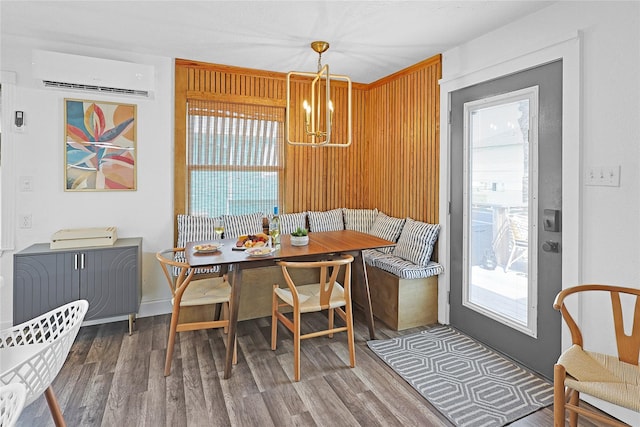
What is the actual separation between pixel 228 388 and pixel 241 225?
179cm

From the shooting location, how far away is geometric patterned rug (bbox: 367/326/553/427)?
7.03ft

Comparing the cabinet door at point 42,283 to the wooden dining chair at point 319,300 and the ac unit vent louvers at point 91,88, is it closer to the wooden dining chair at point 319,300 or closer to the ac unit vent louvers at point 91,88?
the ac unit vent louvers at point 91,88

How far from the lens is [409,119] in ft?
12.7

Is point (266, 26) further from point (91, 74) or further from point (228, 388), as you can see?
point (228, 388)

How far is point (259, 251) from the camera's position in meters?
2.61

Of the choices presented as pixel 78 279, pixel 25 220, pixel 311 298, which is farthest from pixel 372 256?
pixel 25 220

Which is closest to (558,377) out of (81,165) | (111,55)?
(81,165)

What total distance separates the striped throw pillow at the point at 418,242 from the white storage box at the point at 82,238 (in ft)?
8.85

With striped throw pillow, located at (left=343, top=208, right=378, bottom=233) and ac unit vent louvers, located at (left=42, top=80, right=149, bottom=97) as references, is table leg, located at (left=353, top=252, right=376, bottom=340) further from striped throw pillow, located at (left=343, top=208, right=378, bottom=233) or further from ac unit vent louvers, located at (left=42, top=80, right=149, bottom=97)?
ac unit vent louvers, located at (left=42, top=80, right=149, bottom=97)

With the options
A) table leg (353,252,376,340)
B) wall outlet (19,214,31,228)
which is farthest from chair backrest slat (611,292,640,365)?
wall outlet (19,214,31,228)

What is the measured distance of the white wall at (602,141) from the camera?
202 centimetres

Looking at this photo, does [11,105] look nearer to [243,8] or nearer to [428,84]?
[243,8]

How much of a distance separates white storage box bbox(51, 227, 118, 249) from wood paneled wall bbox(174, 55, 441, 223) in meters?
0.72

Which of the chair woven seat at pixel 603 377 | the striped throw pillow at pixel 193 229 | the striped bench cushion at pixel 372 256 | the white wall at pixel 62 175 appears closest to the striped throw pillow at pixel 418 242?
the striped bench cushion at pixel 372 256
